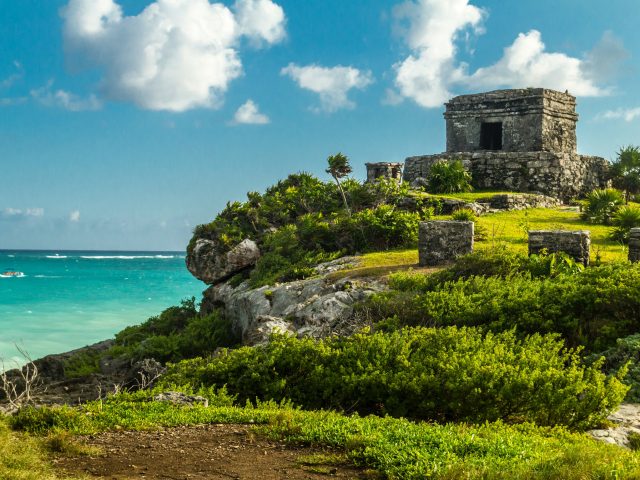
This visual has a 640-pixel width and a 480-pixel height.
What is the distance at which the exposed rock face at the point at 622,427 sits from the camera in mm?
8180

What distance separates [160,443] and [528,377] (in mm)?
4436

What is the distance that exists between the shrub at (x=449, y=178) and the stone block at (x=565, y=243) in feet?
36.3

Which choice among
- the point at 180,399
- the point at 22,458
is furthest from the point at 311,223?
the point at 22,458

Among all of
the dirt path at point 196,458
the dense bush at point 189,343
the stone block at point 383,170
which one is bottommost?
the dense bush at point 189,343

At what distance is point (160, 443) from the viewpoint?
292 inches

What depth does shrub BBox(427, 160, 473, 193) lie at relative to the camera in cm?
2664

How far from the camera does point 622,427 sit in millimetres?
8711

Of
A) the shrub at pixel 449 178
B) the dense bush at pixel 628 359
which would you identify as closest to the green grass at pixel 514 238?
the shrub at pixel 449 178

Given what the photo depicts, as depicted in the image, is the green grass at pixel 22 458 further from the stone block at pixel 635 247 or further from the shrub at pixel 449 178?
the shrub at pixel 449 178

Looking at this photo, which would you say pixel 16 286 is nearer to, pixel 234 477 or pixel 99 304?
pixel 99 304

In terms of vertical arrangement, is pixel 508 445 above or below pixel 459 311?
below

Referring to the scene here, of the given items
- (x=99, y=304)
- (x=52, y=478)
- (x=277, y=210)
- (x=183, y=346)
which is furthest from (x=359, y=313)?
(x=99, y=304)

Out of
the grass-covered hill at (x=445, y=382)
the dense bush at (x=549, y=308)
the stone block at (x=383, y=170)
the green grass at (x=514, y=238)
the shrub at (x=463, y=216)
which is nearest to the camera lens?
the grass-covered hill at (x=445, y=382)

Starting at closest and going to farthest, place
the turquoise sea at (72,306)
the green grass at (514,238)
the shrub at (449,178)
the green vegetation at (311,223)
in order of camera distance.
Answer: the green grass at (514,238) → the green vegetation at (311,223) → the shrub at (449,178) → the turquoise sea at (72,306)
